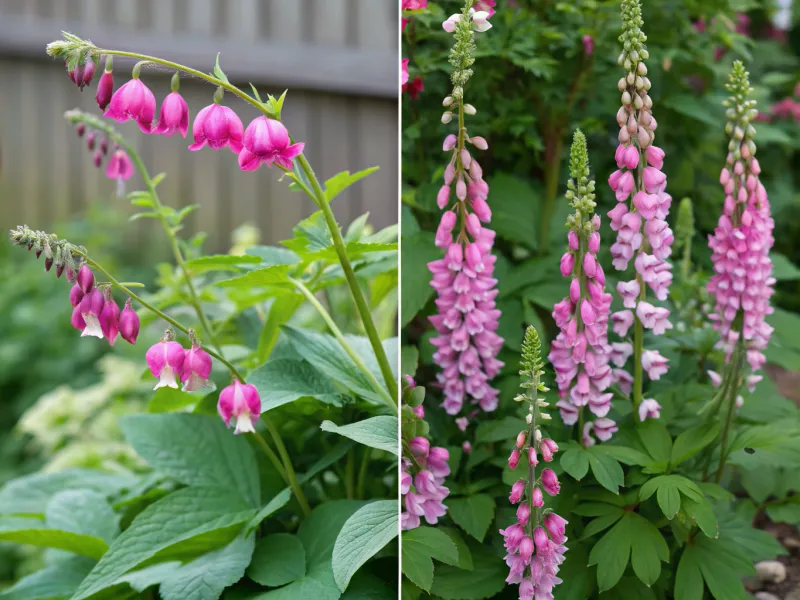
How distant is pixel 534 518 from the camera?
2.47ft

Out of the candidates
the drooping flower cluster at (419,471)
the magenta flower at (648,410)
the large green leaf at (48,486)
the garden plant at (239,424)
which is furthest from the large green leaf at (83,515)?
the magenta flower at (648,410)

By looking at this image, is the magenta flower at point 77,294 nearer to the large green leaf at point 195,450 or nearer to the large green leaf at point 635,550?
the large green leaf at point 195,450

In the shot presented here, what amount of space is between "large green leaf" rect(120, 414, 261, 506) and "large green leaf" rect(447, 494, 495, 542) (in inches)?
11.3

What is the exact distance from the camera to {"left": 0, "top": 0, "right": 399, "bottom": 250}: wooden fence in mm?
3037

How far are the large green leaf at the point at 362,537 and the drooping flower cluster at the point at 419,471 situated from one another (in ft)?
0.06

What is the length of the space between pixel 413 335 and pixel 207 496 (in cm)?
33

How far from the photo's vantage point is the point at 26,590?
103 centimetres

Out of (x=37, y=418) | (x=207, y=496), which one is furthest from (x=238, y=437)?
(x=37, y=418)

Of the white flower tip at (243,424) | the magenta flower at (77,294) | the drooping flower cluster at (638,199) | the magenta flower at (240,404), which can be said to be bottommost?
the white flower tip at (243,424)

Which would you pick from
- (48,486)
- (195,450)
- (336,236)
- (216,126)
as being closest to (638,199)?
(336,236)

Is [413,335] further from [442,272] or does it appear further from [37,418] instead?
[37,418]

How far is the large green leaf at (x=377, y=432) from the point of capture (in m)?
0.74

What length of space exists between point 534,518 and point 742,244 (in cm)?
38

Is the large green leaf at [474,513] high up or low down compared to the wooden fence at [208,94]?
down
